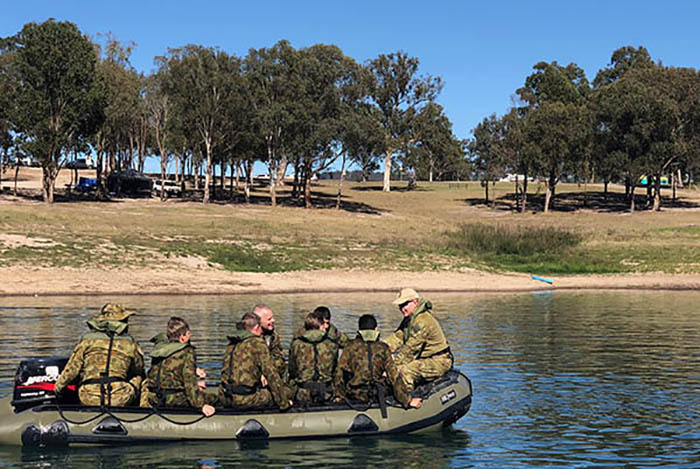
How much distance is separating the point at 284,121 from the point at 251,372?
6583cm

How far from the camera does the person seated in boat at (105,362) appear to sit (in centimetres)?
1374

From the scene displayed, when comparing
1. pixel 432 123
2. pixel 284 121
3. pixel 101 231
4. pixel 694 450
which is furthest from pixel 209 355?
pixel 432 123

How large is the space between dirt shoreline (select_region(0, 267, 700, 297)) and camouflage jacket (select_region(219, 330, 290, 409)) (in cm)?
2598

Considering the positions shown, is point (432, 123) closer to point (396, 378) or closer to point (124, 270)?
point (124, 270)

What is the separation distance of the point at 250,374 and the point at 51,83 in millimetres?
61986

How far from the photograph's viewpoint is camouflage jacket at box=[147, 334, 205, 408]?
13.8 m

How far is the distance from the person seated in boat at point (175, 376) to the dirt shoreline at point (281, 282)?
25708mm

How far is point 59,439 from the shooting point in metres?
14.1

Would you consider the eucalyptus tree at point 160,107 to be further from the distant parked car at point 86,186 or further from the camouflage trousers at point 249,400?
the camouflage trousers at point 249,400

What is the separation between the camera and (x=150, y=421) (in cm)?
1423

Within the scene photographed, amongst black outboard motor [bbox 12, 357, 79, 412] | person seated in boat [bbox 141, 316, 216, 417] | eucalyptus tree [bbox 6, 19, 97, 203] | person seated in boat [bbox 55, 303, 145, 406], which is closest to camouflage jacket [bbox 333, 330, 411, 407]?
person seated in boat [bbox 141, 316, 216, 417]

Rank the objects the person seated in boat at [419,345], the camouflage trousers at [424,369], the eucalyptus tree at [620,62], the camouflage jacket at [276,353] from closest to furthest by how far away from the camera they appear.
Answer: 1. the camouflage jacket at [276,353]
2. the person seated in boat at [419,345]
3. the camouflage trousers at [424,369]
4. the eucalyptus tree at [620,62]

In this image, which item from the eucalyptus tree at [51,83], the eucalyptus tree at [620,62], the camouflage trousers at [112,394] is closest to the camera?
the camouflage trousers at [112,394]

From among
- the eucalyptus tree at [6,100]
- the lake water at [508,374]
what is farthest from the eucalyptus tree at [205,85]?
the lake water at [508,374]
